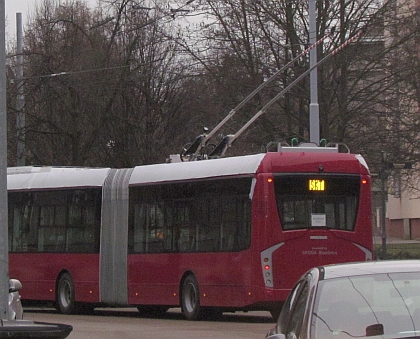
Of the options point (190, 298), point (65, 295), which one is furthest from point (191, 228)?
point (65, 295)

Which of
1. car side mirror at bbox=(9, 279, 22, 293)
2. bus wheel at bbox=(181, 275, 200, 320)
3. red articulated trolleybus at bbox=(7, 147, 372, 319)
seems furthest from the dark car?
bus wheel at bbox=(181, 275, 200, 320)

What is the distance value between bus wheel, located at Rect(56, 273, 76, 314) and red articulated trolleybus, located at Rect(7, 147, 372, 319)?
4 cm

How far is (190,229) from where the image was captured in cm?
2022

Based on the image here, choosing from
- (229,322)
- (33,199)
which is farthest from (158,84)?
(229,322)

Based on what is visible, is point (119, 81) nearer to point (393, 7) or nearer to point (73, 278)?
point (393, 7)

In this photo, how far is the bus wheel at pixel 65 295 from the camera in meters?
23.1

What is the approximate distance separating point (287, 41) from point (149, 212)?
10502 mm

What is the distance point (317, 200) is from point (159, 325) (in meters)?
3.36

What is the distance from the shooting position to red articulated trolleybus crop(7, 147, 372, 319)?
18.5 m

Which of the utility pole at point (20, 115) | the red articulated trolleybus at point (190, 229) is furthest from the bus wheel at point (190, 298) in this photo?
the utility pole at point (20, 115)

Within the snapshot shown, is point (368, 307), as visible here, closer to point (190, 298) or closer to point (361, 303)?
point (361, 303)

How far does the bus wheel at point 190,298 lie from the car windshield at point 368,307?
12585 millimetres

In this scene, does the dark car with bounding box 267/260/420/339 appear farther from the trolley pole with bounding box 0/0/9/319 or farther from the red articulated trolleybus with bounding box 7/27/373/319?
the red articulated trolleybus with bounding box 7/27/373/319

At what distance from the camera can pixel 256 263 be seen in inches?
726
